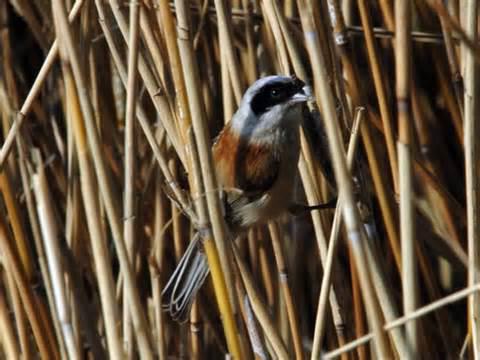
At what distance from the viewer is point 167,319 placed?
1.91 meters

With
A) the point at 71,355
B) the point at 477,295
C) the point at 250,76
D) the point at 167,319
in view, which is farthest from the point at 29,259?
the point at 477,295

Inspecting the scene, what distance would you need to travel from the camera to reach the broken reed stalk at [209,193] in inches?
43.5

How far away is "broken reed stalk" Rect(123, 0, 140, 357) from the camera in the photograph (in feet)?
4.09

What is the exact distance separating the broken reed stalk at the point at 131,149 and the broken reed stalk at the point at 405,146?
441mm

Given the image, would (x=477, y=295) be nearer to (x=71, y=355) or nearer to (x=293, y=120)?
(x=293, y=120)

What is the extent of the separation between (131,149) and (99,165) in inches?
5.8

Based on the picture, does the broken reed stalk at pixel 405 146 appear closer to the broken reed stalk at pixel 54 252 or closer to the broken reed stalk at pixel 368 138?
the broken reed stalk at pixel 368 138

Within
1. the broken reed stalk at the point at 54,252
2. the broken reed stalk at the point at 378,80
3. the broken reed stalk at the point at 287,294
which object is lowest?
the broken reed stalk at the point at 287,294

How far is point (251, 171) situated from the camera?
168cm

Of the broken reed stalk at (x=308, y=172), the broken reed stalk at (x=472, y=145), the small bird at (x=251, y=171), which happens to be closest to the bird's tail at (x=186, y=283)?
the small bird at (x=251, y=171)

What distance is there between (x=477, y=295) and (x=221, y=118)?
92cm

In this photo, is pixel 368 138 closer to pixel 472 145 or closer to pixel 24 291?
pixel 472 145

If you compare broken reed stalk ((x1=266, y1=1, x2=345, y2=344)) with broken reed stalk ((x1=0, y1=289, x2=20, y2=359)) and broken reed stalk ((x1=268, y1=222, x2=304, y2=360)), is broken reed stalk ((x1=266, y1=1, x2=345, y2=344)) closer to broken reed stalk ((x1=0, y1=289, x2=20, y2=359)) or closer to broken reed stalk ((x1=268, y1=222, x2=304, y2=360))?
broken reed stalk ((x1=268, y1=222, x2=304, y2=360))

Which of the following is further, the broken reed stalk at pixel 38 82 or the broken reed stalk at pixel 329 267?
the broken reed stalk at pixel 38 82
